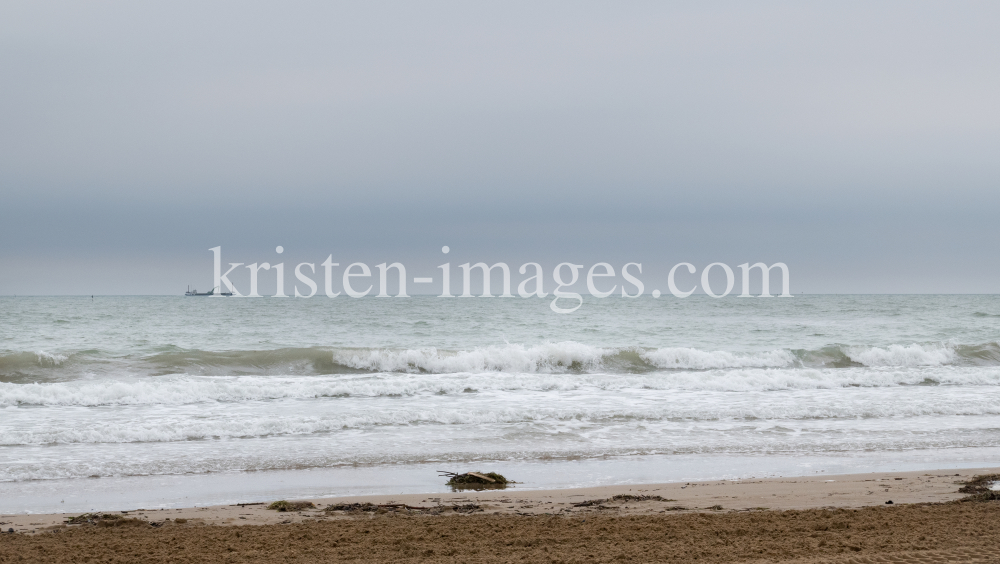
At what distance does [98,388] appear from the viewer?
566 inches

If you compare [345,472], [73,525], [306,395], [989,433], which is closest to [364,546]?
[73,525]

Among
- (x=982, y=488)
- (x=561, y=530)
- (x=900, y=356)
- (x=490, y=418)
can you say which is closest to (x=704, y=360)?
(x=900, y=356)

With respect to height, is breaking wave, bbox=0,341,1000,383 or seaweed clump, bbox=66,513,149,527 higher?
seaweed clump, bbox=66,513,149,527

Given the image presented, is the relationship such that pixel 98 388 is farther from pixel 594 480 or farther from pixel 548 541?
pixel 548 541

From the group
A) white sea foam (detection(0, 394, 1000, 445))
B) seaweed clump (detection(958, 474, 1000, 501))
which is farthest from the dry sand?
white sea foam (detection(0, 394, 1000, 445))

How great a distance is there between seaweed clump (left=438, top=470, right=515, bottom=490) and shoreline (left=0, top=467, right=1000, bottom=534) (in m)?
0.21

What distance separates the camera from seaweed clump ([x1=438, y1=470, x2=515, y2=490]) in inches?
316

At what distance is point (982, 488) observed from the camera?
291 inches

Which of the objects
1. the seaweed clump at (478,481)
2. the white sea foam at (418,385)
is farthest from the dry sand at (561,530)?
the white sea foam at (418,385)

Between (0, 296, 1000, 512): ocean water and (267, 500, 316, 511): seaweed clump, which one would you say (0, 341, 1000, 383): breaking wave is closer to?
(0, 296, 1000, 512): ocean water

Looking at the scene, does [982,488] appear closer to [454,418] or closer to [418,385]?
[454,418]

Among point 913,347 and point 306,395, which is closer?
point 306,395

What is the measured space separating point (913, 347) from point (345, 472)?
23.1m

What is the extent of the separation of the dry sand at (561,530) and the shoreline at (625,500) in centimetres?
2
